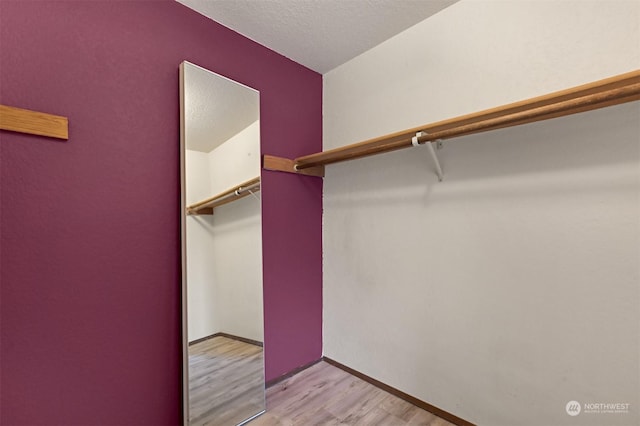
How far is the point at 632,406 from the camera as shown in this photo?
1088mm

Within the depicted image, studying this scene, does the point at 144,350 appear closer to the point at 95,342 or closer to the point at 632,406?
the point at 95,342

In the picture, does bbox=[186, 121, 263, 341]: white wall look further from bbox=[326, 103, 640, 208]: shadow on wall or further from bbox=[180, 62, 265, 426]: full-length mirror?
bbox=[326, 103, 640, 208]: shadow on wall

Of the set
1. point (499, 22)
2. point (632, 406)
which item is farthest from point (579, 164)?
point (632, 406)

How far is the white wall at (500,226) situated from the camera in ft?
3.71

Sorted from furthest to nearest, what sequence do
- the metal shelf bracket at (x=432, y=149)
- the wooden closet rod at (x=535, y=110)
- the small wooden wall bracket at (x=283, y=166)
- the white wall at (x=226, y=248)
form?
the small wooden wall bracket at (x=283, y=166)
the white wall at (x=226, y=248)
the metal shelf bracket at (x=432, y=149)
the wooden closet rod at (x=535, y=110)

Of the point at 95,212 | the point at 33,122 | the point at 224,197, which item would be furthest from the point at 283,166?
the point at 33,122

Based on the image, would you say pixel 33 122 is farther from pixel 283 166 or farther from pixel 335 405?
pixel 335 405

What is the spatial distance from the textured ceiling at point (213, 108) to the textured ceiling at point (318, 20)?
368 mm

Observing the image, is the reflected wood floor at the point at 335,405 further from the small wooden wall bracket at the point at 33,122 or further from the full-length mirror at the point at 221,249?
the small wooden wall bracket at the point at 33,122

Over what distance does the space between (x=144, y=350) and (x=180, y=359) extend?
0.63ft

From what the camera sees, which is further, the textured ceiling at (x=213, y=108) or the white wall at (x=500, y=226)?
the textured ceiling at (x=213, y=108)

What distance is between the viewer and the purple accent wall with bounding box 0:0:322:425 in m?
1.08

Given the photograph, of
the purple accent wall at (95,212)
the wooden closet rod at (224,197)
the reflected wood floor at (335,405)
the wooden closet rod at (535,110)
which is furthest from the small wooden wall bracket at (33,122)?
the reflected wood floor at (335,405)

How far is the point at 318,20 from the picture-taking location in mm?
1675
